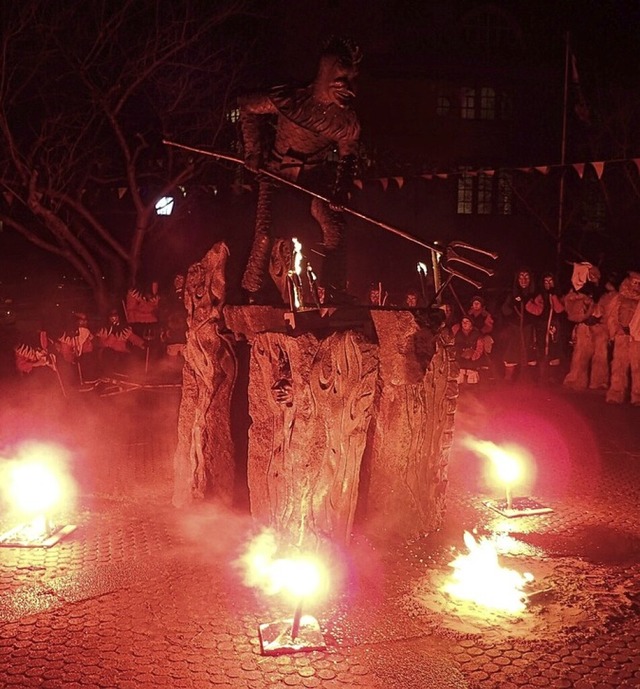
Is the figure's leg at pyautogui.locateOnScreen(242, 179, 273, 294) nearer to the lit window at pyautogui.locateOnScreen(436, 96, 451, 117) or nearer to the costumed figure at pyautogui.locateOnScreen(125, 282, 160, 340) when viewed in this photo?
the costumed figure at pyautogui.locateOnScreen(125, 282, 160, 340)

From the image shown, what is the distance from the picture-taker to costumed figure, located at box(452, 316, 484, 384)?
40.2 feet

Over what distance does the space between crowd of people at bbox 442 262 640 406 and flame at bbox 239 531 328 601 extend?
7158 mm

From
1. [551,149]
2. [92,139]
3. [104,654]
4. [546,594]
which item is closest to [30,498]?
[104,654]

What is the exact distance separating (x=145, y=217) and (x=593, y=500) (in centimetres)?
1452

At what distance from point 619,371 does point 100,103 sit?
1247cm

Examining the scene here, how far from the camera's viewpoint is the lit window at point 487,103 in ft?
88.9

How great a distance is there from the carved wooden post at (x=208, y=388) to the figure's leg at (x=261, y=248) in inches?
11.9

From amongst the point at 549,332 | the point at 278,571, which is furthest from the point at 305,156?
the point at 549,332

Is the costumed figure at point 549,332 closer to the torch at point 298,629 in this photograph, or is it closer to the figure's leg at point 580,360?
the figure's leg at point 580,360

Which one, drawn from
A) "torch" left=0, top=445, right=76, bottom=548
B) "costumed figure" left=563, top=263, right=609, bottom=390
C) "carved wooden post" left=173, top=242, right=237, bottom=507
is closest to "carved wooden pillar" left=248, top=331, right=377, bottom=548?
"carved wooden post" left=173, top=242, right=237, bottom=507

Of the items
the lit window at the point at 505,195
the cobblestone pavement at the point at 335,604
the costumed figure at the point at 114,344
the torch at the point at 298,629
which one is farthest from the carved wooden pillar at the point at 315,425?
the lit window at the point at 505,195

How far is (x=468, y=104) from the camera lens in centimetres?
2702

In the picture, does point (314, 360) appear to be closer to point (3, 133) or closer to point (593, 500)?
point (593, 500)

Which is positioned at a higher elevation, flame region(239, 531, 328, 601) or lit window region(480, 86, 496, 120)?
lit window region(480, 86, 496, 120)
